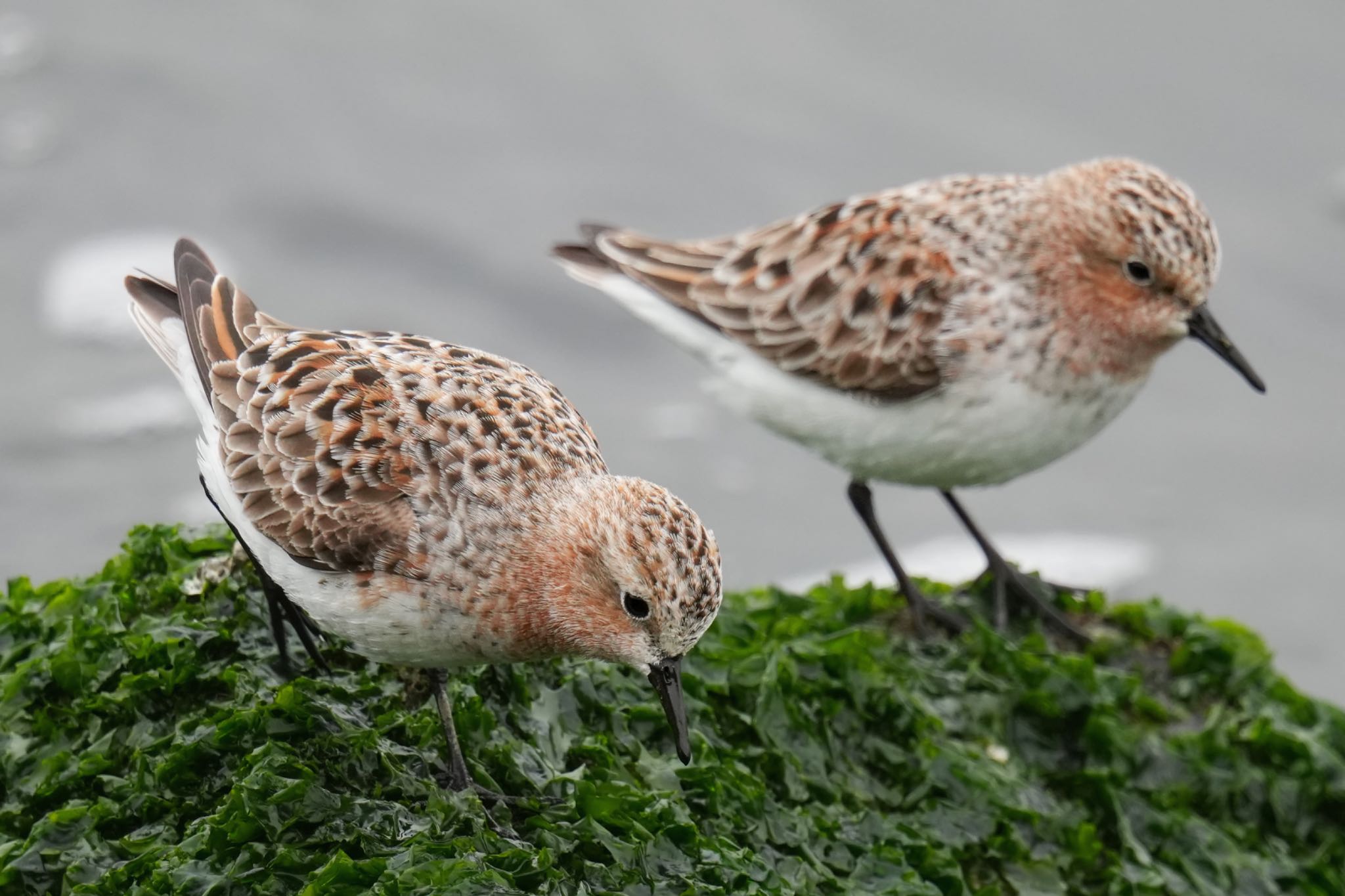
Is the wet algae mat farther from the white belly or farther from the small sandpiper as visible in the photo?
the white belly

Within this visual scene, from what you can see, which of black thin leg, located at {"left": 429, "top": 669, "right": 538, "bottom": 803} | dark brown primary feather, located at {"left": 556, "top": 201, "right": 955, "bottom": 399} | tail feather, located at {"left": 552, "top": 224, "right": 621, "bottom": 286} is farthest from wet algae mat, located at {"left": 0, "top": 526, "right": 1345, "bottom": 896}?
tail feather, located at {"left": 552, "top": 224, "right": 621, "bottom": 286}

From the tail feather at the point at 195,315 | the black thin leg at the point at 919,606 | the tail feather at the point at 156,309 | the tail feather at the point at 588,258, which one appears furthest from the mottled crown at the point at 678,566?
the tail feather at the point at 588,258

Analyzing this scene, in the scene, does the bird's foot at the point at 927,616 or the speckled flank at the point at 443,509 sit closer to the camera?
the speckled flank at the point at 443,509

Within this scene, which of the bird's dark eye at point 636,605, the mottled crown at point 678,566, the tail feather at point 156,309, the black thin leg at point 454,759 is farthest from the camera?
the tail feather at point 156,309

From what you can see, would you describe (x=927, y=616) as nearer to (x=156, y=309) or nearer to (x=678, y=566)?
(x=678, y=566)

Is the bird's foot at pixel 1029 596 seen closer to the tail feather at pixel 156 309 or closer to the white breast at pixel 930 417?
the white breast at pixel 930 417

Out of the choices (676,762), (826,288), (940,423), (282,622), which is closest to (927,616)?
(940,423)

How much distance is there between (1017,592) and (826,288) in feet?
6.08

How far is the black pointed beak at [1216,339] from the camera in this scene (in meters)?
7.41

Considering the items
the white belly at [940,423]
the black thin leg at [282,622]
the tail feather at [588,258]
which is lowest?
the black thin leg at [282,622]

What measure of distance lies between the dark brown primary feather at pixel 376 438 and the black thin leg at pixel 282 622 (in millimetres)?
416

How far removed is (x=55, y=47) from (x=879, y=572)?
31.8ft

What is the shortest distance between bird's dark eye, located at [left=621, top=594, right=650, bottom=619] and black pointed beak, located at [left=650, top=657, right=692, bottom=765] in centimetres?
18

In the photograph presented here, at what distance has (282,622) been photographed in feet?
19.1
